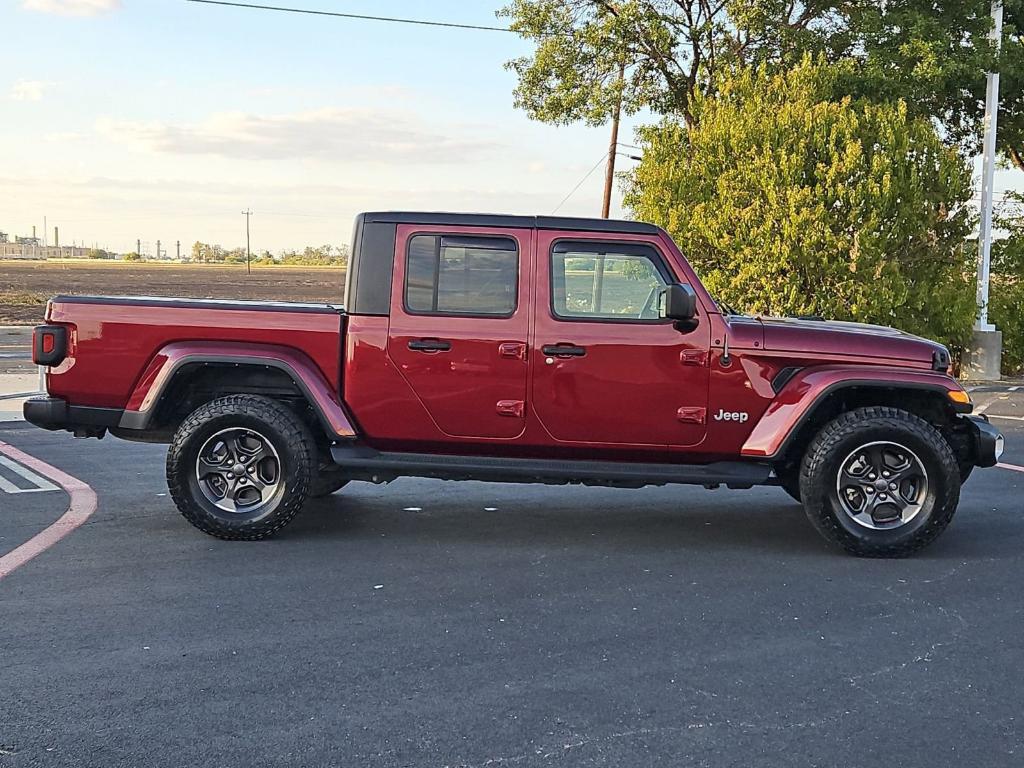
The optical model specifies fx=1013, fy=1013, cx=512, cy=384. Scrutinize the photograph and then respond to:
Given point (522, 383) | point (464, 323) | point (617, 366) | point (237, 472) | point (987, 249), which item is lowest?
point (237, 472)

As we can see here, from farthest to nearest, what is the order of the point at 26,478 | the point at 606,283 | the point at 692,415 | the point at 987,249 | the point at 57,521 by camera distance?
the point at 987,249 < the point at 26,478 < the point at 57,521 < the point at 606,283 < the point at 692,415

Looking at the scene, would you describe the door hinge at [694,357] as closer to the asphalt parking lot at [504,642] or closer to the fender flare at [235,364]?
the asphalt parking lot at [504,642]

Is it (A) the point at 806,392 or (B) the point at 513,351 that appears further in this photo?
(B) the point at 513,351

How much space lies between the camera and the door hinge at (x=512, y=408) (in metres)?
6.16

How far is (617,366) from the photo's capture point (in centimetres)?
610

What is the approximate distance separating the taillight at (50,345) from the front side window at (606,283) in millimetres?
3038

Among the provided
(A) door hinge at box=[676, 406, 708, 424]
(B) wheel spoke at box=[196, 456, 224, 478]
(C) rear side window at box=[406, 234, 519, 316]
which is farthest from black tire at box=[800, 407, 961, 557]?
(B) wheel spoke at box=[196, 456, 224, 478]

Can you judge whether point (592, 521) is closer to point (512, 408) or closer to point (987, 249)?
point (512, 408)

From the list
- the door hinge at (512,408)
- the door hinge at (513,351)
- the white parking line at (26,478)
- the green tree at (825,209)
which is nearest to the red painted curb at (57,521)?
the white parking line at (26,478)

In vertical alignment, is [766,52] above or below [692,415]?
above

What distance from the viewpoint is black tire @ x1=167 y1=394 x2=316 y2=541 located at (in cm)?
617


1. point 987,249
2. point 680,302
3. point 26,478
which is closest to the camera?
point 680,302

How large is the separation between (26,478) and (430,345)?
3862 mm

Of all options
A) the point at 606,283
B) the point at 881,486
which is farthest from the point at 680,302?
the point at 881,486
